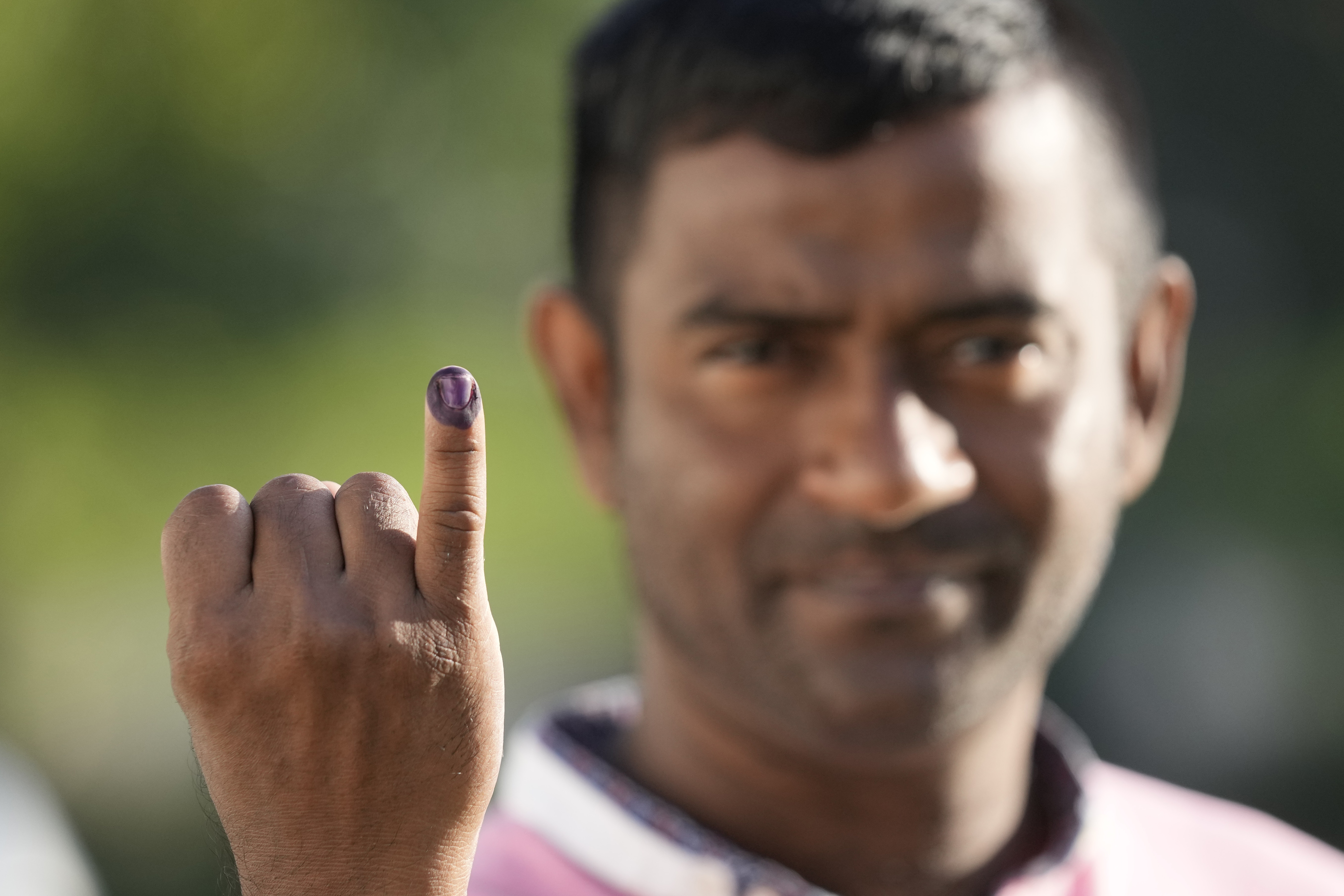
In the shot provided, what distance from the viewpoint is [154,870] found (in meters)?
7.35

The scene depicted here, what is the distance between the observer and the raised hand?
119cm

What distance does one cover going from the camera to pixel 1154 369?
2252 mm

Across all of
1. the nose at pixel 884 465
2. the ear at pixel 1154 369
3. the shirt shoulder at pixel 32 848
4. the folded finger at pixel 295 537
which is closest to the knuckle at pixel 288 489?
the folded finger at pixel 295 537

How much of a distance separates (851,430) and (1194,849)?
1.03 metres

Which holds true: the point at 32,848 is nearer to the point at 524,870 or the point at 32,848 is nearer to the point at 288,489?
the point at 524,870

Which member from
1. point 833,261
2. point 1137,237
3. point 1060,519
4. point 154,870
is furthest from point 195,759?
point 154,870

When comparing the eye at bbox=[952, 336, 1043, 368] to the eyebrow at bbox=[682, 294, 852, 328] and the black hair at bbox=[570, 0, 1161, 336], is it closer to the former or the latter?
the eyebrow at bbox=[682, 294, 852, 328]

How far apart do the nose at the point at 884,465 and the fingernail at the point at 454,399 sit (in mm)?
734

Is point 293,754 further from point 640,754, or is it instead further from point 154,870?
point 154,870

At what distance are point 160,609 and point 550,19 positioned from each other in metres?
6.06

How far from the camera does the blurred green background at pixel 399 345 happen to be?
23.8 ft

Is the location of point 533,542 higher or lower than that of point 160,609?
lower

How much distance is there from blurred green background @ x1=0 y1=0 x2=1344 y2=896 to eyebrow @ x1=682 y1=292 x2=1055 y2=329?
2.61ft

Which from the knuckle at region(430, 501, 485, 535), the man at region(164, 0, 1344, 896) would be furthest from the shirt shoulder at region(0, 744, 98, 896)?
the knuckle at region(430, 501, 485, 535)
